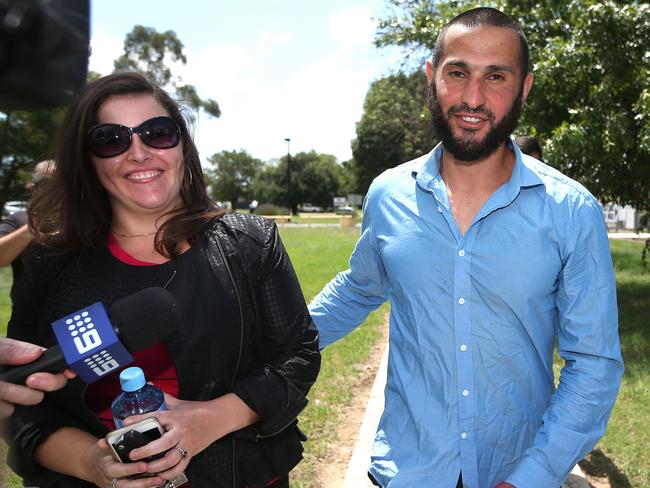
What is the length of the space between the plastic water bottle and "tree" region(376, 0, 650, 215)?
7.00 metres

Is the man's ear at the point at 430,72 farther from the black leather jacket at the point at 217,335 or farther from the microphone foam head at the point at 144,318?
the microphone foam head at the point at 144,318

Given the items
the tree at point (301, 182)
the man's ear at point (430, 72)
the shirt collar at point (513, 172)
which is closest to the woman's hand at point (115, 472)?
the shirt collar at point (513, 172)

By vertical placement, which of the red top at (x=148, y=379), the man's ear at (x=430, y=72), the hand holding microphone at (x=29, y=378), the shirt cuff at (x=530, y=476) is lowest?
the shirt cuff at (x=530, y=476)

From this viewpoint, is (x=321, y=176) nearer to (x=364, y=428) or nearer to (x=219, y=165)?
(x=219, y=165)

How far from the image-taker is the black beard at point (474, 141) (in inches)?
89.8

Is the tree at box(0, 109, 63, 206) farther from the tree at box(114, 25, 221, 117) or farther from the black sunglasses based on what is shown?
the tree at box(114, 25, 221, 117)

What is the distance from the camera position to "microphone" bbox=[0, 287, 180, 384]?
1493 mm

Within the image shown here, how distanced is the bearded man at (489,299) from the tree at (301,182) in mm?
74416

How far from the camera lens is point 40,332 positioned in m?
2.08

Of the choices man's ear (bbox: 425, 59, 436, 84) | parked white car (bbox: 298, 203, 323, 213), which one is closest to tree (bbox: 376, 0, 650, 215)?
man's ear (bbox: 425, 59, 436, 84)

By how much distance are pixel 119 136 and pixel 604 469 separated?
4112 millimetres

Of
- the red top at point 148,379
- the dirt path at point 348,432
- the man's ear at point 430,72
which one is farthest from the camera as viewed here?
the dirt path at point 348,432

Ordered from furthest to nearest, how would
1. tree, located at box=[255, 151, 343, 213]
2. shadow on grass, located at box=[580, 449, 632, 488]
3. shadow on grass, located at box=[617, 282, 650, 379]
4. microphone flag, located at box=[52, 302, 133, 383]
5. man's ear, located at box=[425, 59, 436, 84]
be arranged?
1. tree, located at box=[255, 151, 343, 213]
2. shadow on grass, located at box=[617, 282, 650, 379]
3. shadow on grass, located at box=[580, 449, 632, 488]
4. man's ear, located at box=[425, 59, 436, 84]
5. microphone flag, located at box=[52, 302, 133, 383]


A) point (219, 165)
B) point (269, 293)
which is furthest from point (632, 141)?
point (219, 165)
